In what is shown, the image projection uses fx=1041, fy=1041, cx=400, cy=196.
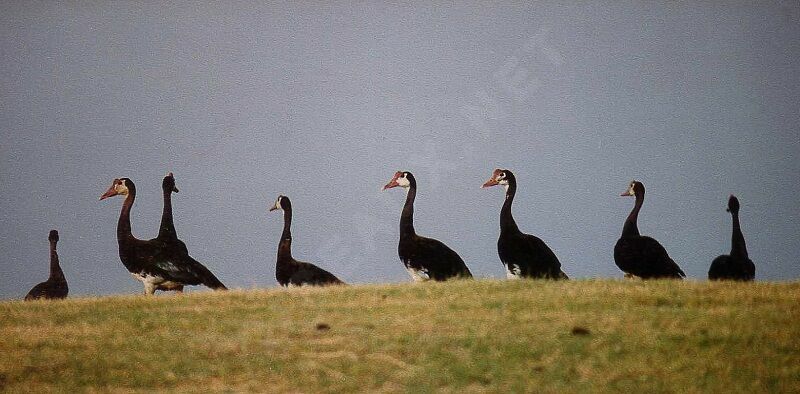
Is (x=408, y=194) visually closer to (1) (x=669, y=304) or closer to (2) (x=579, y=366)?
(1) (x=669, y=304)

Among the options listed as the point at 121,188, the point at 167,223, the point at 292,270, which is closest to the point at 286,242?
the point at 292,270

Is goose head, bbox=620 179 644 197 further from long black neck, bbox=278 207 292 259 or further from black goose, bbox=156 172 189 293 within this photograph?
black goose, bbox=156 172 189 293

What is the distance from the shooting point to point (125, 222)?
68.0 ft

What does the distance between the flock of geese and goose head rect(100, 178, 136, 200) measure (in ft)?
0.07

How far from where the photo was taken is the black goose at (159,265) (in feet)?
64.0

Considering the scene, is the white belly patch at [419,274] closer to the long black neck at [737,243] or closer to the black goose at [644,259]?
the black goose at [644,259]

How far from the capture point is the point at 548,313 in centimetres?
1325

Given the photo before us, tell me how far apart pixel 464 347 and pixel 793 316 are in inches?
183

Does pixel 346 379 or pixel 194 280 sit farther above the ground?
pixel 194 280

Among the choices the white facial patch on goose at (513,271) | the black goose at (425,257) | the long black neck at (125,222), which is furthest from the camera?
the long black neck at (125,222)

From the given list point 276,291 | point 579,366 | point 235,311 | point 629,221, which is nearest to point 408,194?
point 629,221

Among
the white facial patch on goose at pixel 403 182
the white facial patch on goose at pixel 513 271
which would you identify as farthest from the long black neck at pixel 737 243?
the white facial patch on goose at pixel 403 182

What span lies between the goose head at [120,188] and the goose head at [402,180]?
533 centimetres

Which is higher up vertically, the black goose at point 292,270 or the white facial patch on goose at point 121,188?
the white facial patch on goose at point 121,188
